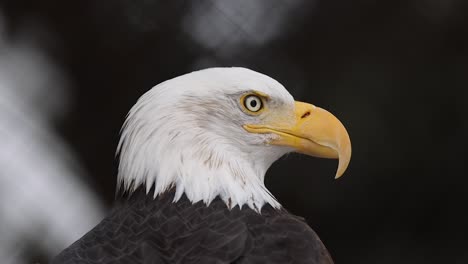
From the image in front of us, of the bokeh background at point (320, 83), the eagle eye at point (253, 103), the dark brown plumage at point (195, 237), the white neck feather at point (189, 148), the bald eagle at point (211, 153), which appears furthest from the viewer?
the bokeh background at point (320, 83)

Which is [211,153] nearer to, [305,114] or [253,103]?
[253,103]

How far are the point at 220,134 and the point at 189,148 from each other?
13 centimetres

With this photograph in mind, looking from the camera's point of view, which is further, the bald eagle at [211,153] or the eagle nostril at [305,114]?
the eagle nostril at [305,114]

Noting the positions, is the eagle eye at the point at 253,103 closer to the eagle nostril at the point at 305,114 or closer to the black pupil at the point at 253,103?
the black pupil at the point at 253,103

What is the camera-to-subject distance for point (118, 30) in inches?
209

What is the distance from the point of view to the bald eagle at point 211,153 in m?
3.08

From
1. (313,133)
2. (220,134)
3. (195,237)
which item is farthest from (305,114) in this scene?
(195,237)

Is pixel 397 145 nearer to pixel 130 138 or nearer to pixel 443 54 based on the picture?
pixel 443 54

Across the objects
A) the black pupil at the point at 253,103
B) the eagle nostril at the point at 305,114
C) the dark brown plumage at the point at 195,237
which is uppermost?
the black pupil at the point at 253,103

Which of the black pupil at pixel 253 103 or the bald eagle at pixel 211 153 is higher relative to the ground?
the black pupil at pixel 253 103

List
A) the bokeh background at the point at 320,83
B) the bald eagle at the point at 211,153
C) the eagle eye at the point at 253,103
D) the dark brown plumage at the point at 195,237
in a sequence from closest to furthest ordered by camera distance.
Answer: the dark brown plumage at the point at 195,237 → the bald eagle at the point at 211,153 → the eagle eye at the point at 253,103 → the bokeh background at the point at 320,83

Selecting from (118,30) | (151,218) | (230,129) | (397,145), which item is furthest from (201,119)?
(397,145)

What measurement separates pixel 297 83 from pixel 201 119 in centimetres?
210

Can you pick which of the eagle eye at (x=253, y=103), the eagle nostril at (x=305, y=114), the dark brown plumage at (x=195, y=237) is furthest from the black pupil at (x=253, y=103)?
the dark brown plumage at (x=195, y=237)
